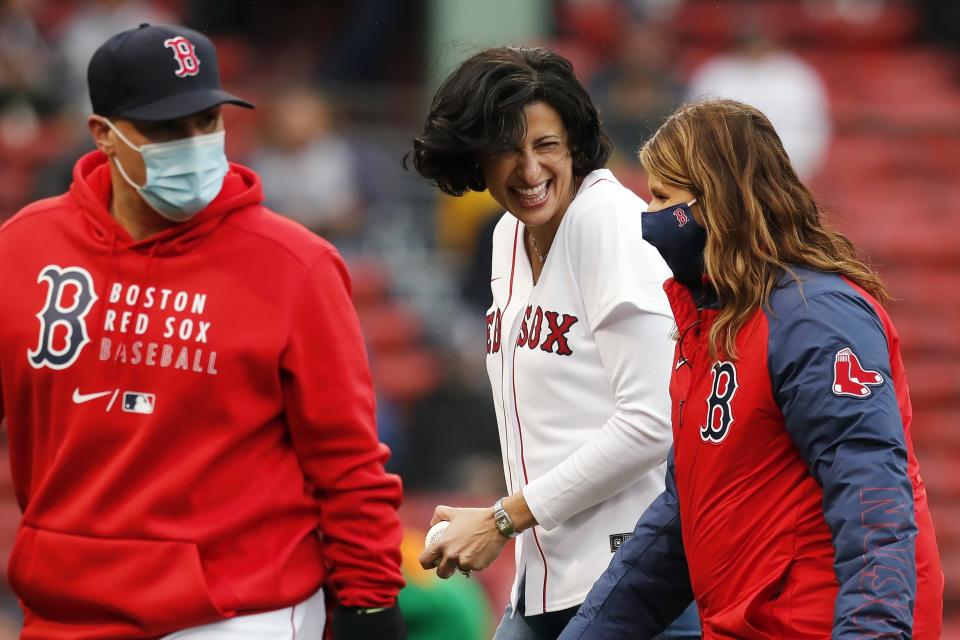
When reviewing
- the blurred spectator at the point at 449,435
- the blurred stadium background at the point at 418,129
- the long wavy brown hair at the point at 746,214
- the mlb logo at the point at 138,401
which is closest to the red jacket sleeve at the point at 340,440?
A: the mlb logo at the point at 138,401

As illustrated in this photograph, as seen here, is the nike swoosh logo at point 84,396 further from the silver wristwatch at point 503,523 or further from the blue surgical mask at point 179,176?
the silver wristwatch at point 503,523

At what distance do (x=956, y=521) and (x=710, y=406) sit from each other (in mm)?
6859

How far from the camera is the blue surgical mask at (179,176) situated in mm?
3438

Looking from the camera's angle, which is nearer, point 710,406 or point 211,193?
point 710,406

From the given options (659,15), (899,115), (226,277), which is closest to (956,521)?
(899,115)

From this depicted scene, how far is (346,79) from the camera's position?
1069cm

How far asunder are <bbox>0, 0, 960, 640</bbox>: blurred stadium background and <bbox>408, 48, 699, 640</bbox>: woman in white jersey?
149 inches

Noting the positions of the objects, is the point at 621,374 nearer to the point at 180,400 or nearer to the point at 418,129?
the point at 180,400

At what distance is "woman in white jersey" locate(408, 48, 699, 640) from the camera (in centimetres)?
344

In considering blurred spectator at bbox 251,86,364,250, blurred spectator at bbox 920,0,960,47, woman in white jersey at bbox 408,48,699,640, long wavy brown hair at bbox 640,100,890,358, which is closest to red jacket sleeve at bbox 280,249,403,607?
woman in white jersey at bbox 408,48,699,640

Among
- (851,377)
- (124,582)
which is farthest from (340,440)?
(851,377)

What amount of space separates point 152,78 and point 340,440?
2.88ft

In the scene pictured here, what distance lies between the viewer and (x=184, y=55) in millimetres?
3492

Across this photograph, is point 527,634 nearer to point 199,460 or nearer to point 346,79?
point 199,460
